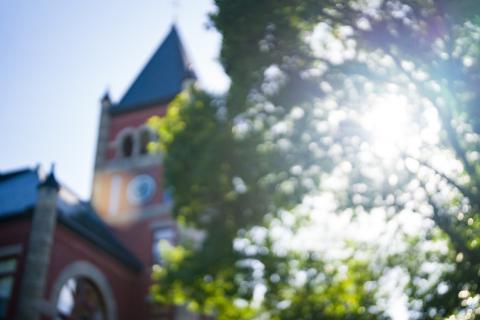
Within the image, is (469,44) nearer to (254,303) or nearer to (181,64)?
(254,303)

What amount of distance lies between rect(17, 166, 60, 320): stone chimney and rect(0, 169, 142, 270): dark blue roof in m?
0.59

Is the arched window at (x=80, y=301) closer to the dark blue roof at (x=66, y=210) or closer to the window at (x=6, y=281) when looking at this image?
the dark blue roof at (x=66, y=210)

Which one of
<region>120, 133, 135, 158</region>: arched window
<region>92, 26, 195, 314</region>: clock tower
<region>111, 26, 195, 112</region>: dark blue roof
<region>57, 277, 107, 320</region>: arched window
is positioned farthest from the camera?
<region>111, 26, 195, 112</region>: dark blue roof

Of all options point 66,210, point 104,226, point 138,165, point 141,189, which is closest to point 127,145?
point 138,165

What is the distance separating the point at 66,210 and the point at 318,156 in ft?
47.7

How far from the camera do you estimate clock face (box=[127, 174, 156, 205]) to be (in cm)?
2603

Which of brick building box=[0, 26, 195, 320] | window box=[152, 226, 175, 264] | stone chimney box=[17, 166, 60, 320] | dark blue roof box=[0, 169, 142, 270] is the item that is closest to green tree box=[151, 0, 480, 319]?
brick building box=[0, 26, 195, 320]

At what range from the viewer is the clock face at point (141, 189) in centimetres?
2603

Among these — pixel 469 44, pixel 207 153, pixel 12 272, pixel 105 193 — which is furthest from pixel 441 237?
pixel 105 193

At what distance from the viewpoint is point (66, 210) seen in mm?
21828

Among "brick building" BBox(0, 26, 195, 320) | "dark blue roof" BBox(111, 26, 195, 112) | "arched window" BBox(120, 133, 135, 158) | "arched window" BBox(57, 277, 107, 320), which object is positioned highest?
"dark blue roof" BBox(111, 26, 195, 112)

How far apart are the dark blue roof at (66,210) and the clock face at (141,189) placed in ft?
5.96

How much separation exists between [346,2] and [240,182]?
381 centimetres

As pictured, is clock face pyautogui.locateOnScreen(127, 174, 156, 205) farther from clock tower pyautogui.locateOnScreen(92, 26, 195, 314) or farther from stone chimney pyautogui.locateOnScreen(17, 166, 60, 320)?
stone chimney pyautogui.locateOnScreen(17, 166, 60, 320)
